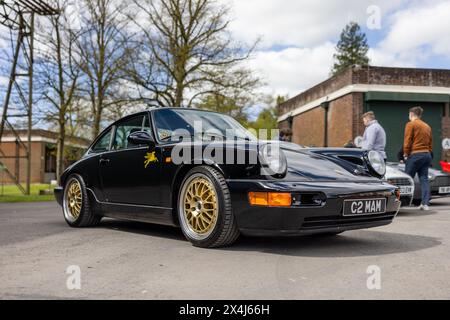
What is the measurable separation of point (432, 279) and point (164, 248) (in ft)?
7.14

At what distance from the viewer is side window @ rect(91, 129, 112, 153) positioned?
5750 millimetres

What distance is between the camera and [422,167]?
8133mm

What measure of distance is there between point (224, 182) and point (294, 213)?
2.13ft

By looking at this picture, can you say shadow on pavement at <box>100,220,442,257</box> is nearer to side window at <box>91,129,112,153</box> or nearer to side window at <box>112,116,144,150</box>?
side window at <box>112,116,144,150</box>

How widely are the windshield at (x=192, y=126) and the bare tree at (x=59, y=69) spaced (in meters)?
14.4

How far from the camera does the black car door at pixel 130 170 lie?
4739mm

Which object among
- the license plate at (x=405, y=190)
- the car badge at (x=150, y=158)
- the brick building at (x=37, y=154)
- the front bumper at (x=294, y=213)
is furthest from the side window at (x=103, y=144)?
the brick building at (x=37, y=154)

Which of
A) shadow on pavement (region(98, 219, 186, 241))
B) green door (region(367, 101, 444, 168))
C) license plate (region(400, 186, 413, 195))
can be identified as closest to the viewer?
shadow on pavement (region(98, 219, 186, 241))

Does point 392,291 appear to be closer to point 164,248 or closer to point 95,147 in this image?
point 164,248

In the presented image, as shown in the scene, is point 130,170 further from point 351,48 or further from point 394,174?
point 351,48

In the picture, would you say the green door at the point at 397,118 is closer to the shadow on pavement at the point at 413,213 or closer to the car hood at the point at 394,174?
the shadow on pavement at the point at 413,213

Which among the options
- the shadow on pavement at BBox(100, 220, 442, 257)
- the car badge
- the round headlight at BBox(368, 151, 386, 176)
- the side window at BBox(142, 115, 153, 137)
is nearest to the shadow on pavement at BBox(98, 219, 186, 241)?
the shadow on pavement at BBox(100, 220, 442, 257)

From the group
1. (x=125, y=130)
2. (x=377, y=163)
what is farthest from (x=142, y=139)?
(x=377, y=163)

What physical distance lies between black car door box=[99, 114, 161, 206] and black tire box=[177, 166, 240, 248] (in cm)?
53
